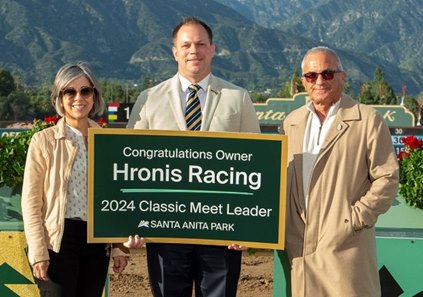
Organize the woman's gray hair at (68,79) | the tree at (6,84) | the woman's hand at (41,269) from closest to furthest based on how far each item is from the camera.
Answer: the woman's hand at (41,269) → the woman's gray hair at (68,79) → the tree at (6,84)

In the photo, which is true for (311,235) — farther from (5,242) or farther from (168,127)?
(5,242)

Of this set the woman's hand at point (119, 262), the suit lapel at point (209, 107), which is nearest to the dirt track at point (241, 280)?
the woman's hand at point (119, 262)

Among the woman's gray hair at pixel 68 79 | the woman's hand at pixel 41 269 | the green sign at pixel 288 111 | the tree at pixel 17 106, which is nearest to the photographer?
the woman's hand at pixel 41 269

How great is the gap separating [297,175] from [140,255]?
522 centimetres

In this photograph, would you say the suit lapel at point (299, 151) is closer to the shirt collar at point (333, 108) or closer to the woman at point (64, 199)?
the shirt collar at point (333, 108)

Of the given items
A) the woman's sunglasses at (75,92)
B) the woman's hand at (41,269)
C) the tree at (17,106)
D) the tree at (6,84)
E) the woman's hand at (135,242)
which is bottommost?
the woman's hand at (41,269)

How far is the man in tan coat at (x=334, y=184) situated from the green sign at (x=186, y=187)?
0.11 m

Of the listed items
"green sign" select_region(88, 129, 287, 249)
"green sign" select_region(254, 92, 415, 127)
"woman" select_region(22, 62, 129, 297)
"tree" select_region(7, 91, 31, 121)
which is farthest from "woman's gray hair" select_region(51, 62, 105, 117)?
"tree" select_region(7, 91, 31, 121)

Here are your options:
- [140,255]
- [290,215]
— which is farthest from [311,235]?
[140,255]

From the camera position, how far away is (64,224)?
329 cm

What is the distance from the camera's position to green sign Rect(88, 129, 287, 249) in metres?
3.36

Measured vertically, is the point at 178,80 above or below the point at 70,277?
above

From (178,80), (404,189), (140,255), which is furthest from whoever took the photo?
(140,255)

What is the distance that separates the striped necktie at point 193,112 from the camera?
345cm
